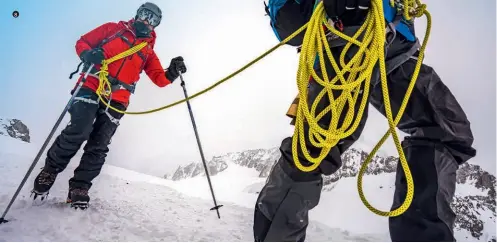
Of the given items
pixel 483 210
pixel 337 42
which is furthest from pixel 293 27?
pixel 483 210

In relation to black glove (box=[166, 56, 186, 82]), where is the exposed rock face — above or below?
below

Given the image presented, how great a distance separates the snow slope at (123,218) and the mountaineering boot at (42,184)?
7 cm

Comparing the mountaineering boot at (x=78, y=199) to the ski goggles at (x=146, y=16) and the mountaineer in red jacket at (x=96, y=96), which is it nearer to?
the mountaineer in red jacket at (x=96, y=96)

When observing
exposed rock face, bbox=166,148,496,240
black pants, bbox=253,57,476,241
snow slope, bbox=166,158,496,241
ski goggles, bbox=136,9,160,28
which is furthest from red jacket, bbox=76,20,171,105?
exposed rock face, bbox=166,148,496,240

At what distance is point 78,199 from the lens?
2.74 metres

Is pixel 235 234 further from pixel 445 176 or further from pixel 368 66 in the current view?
pixel 368 66

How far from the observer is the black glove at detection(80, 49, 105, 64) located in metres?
2.97

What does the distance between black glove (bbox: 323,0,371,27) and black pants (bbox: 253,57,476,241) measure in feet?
0.91

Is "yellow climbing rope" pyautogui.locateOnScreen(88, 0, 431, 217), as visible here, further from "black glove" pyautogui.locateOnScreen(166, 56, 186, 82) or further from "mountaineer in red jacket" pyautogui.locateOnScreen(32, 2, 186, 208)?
"black glove" pyautogui.locateOnScreen(166, 56, 186, 82)

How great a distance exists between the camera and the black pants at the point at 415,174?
1.31m

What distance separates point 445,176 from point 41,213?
2511 mm

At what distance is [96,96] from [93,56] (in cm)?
35

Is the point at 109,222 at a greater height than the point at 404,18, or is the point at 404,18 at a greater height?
the point at 404,18

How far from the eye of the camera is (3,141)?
211 inches
